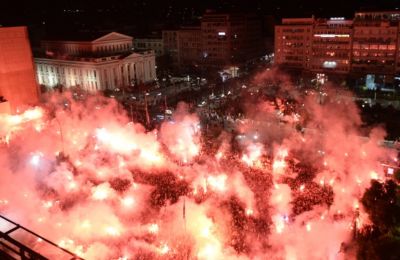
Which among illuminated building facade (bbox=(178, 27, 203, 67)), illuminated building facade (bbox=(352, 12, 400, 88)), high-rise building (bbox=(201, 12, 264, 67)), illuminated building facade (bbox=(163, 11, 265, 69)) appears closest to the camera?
illuminated building facade (bbox=(352, 12, 400, 88))

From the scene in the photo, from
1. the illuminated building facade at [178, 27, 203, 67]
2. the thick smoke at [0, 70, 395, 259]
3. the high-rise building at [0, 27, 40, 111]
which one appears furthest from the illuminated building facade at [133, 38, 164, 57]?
the thick smoke at [0, 70, 395, 259]

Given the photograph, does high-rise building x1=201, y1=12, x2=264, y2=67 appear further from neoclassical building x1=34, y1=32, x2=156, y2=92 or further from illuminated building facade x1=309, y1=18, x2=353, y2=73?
illuminated building facade x1=309, y1=18, x2=353, y2=73

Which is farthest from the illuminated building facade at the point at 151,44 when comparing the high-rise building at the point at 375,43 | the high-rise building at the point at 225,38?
the high-rise building at the point at 375,43

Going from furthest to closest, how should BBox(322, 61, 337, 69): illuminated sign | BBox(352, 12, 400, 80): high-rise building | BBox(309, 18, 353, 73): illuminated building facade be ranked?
BBox(322, 61, 337, 69): illuminated sign
BBox(309, 18, 353, 73): illuminated building facade
BBox(352, 12, 400, 80): high-rise building

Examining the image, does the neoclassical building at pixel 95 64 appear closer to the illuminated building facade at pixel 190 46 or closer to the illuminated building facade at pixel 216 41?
the illuminated building facade at pixel 190 46

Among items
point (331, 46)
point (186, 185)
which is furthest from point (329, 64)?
point (186, 185)

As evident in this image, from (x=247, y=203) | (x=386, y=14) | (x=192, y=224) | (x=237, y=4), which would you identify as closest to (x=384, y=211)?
(x=247, y=203)

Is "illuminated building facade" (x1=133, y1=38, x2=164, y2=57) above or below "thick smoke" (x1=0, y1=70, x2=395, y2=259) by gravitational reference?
above
